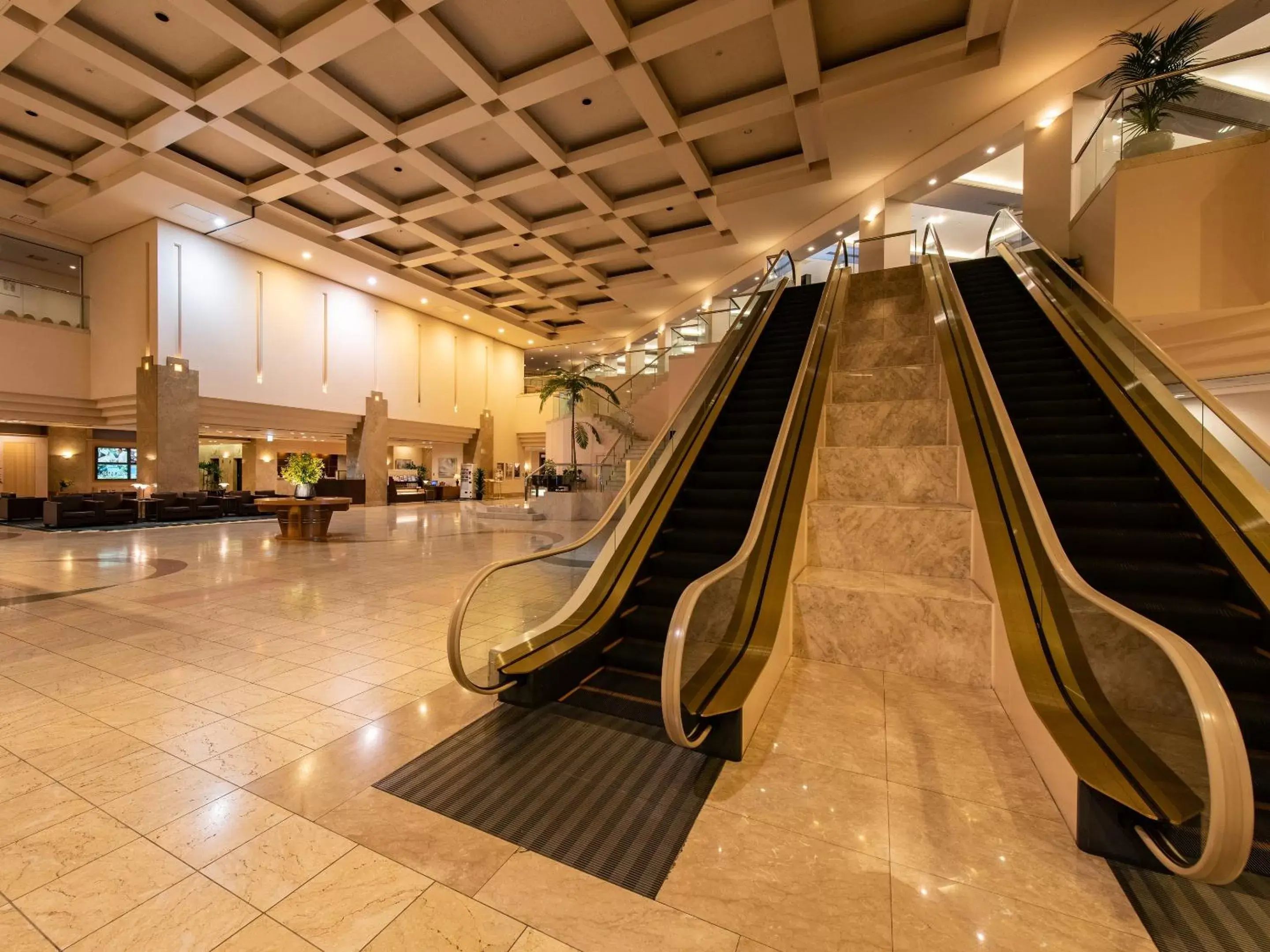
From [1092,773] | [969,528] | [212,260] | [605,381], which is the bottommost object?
[1092,773]

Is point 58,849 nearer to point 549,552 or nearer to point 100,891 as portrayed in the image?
point 100,891

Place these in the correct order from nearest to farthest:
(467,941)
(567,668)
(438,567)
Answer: (467,941) < (567,668) < (438,567)

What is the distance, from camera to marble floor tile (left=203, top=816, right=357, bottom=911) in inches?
67.2

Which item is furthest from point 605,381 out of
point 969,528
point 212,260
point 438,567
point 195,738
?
point 195,738

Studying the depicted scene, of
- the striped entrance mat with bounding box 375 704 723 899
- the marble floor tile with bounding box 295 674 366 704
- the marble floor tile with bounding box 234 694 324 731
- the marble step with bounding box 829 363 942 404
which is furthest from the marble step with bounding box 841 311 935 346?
the marble floor tile with bounding box 234 694 324 731

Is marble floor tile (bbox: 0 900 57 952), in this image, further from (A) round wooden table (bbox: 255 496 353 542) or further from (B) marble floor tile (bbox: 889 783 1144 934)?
(A) round wooden table (bbox: 255 496 353 542)

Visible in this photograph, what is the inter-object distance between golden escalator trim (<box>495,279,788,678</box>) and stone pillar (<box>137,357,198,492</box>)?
1400cm

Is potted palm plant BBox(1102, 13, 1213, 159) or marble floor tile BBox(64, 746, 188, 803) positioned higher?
potted palm plant BBox(1102, 13, 1213, 159)

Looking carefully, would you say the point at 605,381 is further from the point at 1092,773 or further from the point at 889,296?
the point at 1092,773

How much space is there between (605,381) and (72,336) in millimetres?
13961

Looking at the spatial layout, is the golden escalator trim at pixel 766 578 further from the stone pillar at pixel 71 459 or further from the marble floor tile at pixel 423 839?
the stone pillar at pixel 71 459

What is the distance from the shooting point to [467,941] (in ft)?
5.00

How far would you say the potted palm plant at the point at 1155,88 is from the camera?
583cm

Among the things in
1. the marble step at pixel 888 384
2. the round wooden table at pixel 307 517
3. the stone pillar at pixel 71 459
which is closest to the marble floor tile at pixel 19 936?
the marble step at pixel 888 384
